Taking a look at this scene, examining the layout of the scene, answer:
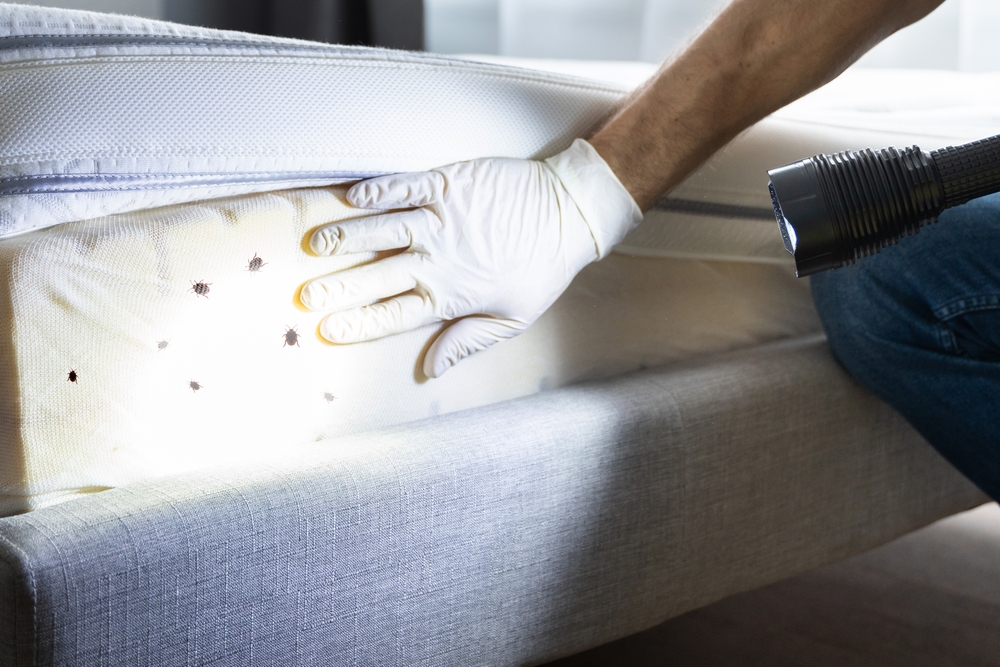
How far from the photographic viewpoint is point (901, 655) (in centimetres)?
94

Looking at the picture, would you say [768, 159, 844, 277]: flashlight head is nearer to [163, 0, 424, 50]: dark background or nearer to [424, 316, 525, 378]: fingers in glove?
[424, 316, 525, 378]: fingers in glove

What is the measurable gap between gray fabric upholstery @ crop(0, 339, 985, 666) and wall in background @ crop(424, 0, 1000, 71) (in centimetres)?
151

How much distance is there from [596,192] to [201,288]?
13.2 inches

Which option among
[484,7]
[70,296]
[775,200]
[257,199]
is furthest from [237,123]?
[484,7]

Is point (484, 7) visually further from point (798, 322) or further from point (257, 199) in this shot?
point (257, 199)

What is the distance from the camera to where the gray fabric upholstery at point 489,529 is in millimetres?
451

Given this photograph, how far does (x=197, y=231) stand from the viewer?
54 cm

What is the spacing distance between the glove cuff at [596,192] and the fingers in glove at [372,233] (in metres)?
0.13

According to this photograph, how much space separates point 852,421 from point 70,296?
69 cm

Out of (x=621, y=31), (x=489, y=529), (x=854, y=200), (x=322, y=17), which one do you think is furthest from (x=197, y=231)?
(x=322, y=17)

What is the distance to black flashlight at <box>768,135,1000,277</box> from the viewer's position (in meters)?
0.39

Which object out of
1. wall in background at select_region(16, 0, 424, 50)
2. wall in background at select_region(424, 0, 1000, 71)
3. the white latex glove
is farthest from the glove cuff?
wall in background at select_region(16, 0, 424, 50)

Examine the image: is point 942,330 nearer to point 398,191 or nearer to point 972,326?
point 972,326

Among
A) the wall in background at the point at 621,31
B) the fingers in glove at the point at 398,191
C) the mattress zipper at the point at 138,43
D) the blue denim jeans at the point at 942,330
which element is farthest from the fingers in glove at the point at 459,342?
the wall in background at the point at 621,31
